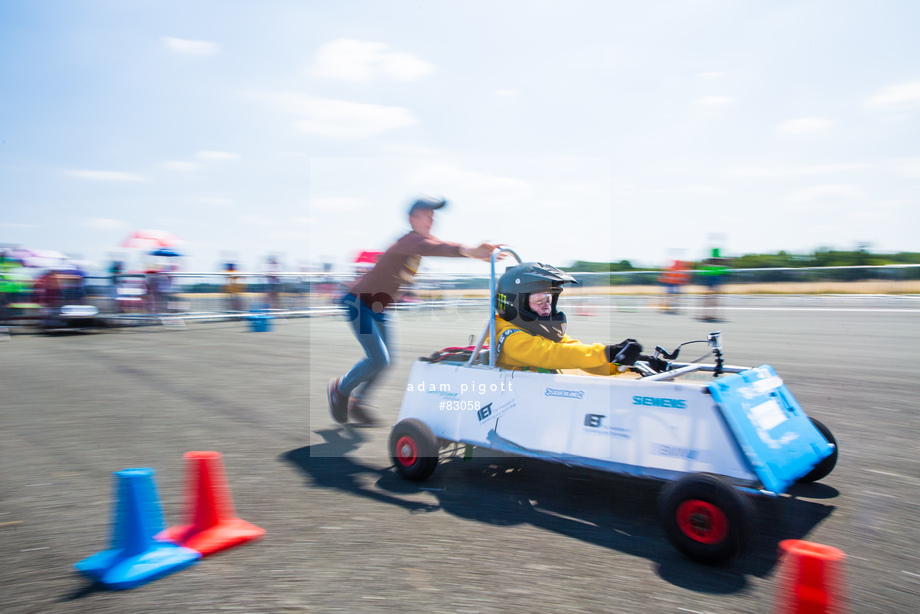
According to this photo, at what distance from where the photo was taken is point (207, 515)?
334cm

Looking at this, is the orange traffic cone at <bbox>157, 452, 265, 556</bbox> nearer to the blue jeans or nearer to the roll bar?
the roll bar

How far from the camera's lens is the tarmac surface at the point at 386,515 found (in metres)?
2.70

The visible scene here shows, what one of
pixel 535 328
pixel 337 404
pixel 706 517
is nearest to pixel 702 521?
pixel 706 517

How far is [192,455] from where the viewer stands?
3369mm

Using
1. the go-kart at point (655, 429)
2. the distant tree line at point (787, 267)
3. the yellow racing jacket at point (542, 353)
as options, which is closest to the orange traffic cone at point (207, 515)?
the go-kart at point (655, 429)

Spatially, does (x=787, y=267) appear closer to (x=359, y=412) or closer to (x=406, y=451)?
(x=359, y=412)

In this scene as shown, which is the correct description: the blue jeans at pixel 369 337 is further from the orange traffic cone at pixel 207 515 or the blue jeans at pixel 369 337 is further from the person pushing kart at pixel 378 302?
the orange traffic cone at pixel 207 515

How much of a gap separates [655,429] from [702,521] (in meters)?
0.55

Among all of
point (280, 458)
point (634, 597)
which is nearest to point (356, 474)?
point (280, 458)

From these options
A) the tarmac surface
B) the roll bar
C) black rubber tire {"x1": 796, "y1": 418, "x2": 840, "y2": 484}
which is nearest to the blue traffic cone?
the tarmac surface

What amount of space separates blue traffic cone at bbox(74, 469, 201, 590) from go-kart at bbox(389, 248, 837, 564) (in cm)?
169

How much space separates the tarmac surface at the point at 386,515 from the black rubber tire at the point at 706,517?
11 cm

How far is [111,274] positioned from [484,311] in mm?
12051

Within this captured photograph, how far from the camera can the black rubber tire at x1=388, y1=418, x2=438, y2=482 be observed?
4.13 m
